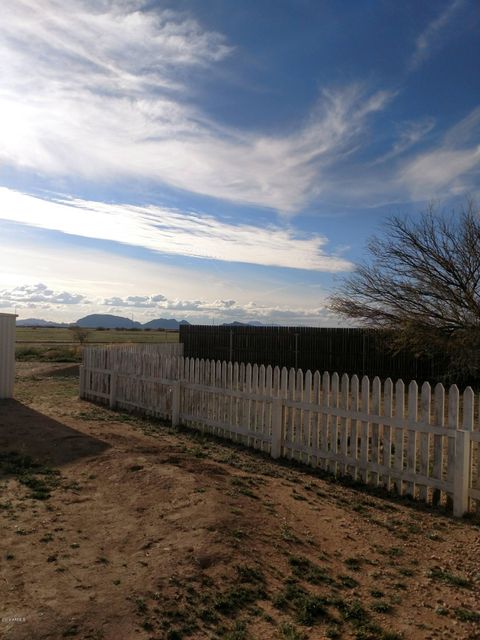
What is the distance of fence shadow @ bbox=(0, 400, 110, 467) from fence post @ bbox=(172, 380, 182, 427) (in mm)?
1822

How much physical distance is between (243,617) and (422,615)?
3.75ft

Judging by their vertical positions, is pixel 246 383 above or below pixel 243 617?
above

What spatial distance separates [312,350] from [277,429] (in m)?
13.7

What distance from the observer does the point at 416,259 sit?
53.8 feet

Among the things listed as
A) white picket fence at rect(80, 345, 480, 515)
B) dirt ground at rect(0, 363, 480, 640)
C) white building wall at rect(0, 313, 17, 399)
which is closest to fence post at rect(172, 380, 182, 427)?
white picket fence at rect(80, 345, 480, 515)

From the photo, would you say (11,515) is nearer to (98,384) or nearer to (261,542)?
(261,542)

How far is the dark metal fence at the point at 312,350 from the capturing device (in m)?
19.0

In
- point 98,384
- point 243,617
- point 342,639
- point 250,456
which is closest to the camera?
point 342,639

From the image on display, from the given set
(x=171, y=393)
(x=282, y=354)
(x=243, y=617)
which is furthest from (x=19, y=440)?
(x=282, y=354)

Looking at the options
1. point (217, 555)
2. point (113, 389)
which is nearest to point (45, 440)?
point (113, 389)

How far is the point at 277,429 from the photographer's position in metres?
7.57

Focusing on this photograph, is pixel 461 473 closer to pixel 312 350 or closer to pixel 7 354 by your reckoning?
pixel 7 354

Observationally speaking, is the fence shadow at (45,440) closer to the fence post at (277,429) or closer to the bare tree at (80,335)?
the fence post at (277,429)

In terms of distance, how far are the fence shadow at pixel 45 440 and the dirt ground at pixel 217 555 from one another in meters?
0.15
